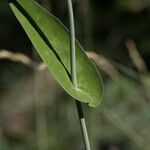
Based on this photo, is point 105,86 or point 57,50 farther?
point 105,86

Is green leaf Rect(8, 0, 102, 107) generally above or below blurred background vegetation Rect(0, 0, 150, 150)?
above

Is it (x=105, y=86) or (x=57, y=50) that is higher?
(x=57, y=50)

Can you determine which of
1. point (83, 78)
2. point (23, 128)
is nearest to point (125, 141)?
point (23, 128)

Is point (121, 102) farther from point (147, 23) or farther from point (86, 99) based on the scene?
point (86, 99)

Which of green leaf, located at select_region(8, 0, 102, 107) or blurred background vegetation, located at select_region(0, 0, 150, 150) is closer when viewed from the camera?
green leaf, located at select_region(8, 0, 102, 107)
